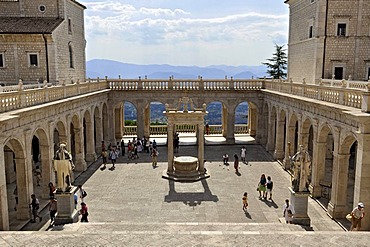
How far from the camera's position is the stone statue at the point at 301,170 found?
16.9 metres

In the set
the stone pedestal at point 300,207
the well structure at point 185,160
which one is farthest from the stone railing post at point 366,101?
the well structure at point 185,160

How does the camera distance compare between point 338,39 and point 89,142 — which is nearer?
point 338,39

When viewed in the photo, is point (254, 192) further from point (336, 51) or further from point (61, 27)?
point (61, 27)

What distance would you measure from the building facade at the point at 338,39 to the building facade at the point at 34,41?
21224mm

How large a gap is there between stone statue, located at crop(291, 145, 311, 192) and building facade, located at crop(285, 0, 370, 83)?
16.8 metres

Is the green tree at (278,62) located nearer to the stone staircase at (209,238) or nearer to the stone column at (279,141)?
the stone column at (279,141)

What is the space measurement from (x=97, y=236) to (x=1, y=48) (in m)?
23.9

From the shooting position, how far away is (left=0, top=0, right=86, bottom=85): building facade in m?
30.5

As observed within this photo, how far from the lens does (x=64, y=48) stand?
110ft

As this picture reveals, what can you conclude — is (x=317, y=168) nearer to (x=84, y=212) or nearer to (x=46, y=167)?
(x=84, y=212)

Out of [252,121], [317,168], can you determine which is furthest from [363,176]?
[252,121]

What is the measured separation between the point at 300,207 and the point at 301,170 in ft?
5.84

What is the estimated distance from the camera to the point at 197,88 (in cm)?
3791

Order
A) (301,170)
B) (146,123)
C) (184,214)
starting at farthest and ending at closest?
(146,123) < (184,214) < (301,170)
